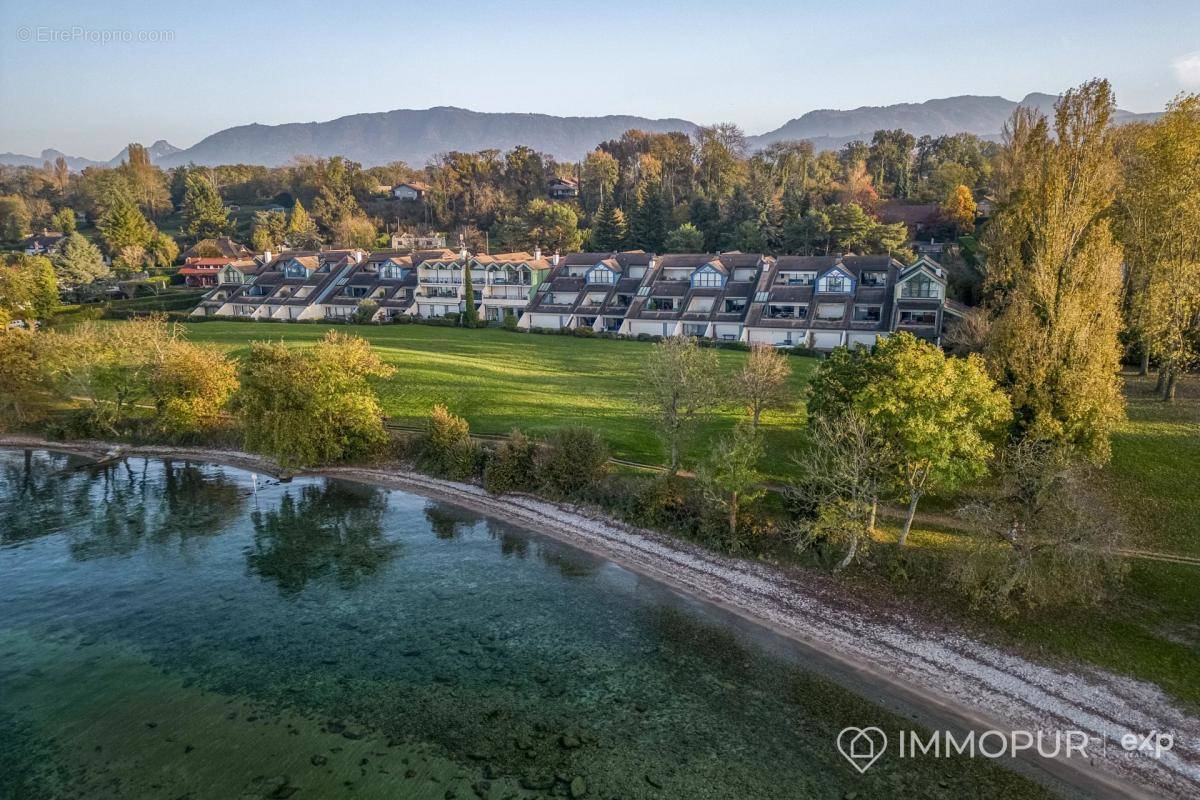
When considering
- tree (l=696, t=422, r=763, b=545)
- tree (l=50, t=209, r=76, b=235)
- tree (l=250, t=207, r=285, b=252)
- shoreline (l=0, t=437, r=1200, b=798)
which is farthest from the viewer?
tree (l=50, t=209, r=76, b=235)

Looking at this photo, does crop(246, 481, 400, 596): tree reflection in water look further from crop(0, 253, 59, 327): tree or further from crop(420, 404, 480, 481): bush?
crop(0, 253, 59, 327): tree

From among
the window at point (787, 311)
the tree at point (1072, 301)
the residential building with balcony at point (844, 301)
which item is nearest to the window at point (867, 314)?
the residential building with balcony at point (844, 301)

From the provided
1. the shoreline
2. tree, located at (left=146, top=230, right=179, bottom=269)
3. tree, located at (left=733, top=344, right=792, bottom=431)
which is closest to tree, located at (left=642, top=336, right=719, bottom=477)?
tree, located at (left=733, top=344, right=792, bottom=431)

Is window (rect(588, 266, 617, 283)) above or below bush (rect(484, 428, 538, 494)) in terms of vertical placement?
above

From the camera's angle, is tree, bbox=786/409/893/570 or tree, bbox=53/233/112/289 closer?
tree, bbox=786/409/893/570

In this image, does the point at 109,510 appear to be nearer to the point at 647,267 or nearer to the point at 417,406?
the point at 417,406

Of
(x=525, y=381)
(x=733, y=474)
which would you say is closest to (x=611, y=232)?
(x=525, y=381)

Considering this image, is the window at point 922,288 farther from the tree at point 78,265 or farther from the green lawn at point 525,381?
the tree at point 78,265
